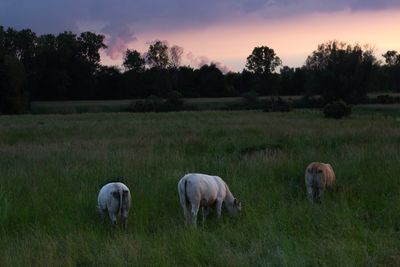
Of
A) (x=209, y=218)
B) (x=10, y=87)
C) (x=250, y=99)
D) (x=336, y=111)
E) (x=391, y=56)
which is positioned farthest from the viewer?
(x=391, y=56)

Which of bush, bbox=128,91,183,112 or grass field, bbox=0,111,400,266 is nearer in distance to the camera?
grass field, bbox=0,111,400,266

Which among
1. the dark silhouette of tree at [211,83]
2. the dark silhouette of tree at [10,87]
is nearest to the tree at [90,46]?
the dark silhouette of tree at [211,83]

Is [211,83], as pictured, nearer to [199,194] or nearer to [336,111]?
[336,111]

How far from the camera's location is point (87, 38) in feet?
374

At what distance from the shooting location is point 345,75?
256 ft

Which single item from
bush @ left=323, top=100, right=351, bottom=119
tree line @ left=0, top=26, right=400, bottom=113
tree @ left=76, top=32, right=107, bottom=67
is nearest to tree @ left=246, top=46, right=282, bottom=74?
tree line @ left=0, top=26, right=400, bottom=113

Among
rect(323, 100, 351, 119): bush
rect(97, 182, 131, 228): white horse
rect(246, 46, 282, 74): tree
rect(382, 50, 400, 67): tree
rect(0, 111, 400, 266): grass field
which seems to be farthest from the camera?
rect(382, 50, 400, 67): tree

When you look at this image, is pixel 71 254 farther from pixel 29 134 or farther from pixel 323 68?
pixel 323 68

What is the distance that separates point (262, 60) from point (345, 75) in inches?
2136

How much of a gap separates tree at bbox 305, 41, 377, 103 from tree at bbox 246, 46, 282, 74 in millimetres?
47578

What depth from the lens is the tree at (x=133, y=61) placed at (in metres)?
118

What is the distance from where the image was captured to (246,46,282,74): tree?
12950 cm

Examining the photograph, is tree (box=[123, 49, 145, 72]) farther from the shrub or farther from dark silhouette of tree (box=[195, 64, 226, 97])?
the shrub

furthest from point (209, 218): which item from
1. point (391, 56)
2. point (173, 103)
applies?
point (391, 56)
